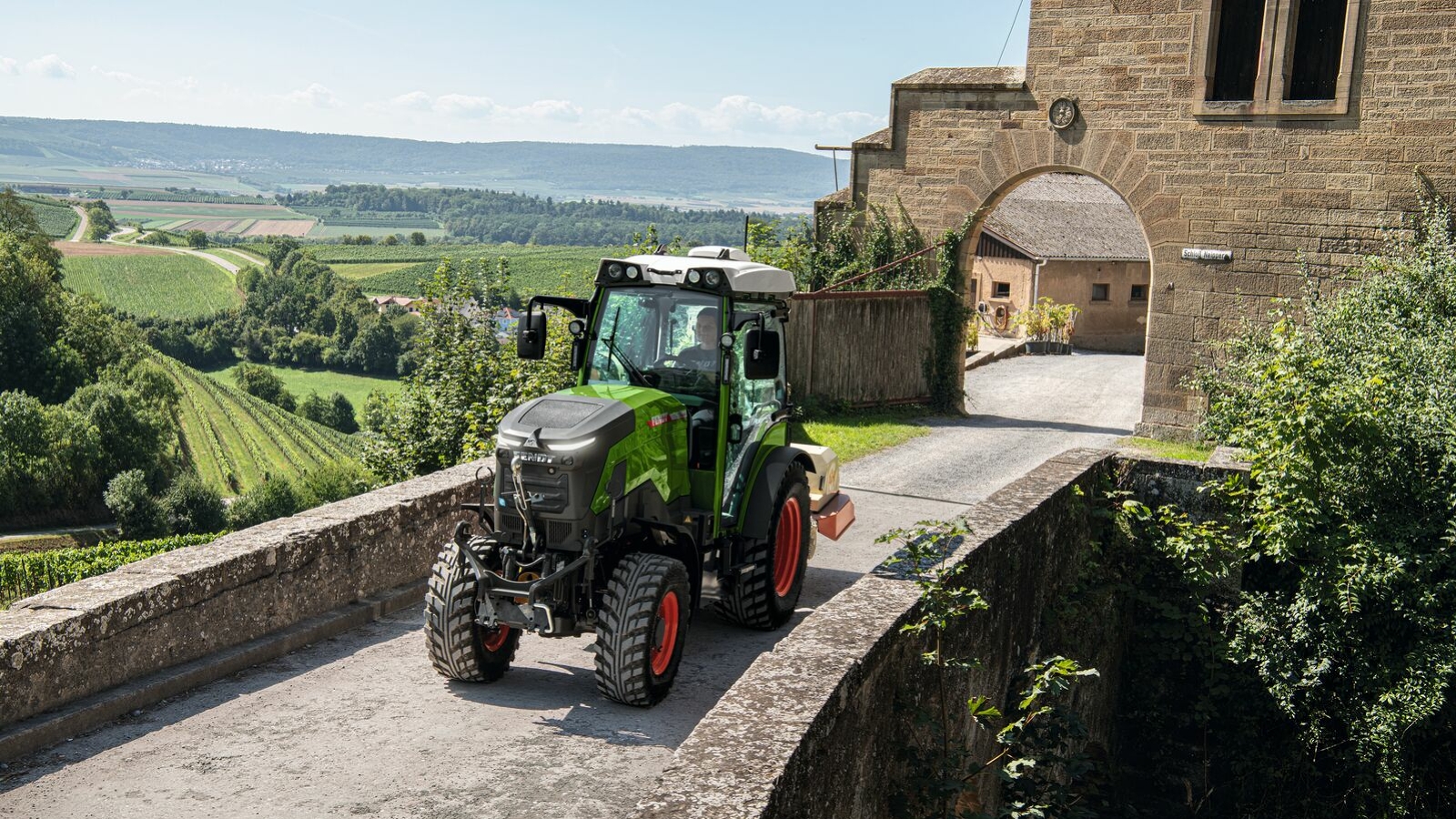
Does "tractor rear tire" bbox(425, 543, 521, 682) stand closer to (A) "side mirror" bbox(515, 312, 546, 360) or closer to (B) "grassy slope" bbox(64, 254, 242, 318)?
(A) "side mirror" bbox(515, 312, 546, 360)

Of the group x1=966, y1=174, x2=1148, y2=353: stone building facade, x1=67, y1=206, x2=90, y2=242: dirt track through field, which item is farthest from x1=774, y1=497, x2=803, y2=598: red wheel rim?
x1=67, y1=206, x2=90, y2=242: dirt track through field

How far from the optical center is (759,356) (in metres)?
7.38

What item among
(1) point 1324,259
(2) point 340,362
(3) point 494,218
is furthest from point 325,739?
(3) point 494,218

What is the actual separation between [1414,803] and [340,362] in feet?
357

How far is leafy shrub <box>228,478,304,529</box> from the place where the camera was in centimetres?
6269

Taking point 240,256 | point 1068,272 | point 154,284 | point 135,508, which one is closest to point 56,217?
point 240,256

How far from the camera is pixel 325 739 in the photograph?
594 centimetres

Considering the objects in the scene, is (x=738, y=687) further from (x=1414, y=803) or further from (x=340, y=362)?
(x=340, y=362)

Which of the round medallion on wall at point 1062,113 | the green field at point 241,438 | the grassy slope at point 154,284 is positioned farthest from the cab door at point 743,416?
the grassy slope at point 154,284

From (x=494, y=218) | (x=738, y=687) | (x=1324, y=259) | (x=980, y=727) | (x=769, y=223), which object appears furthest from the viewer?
(x=494, y=218)

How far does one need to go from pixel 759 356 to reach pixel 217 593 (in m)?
3.33

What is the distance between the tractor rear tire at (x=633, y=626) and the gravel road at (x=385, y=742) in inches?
6.6

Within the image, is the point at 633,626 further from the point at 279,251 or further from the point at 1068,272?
the point at 279,251

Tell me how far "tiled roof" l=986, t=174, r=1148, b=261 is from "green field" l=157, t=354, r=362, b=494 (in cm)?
4681
